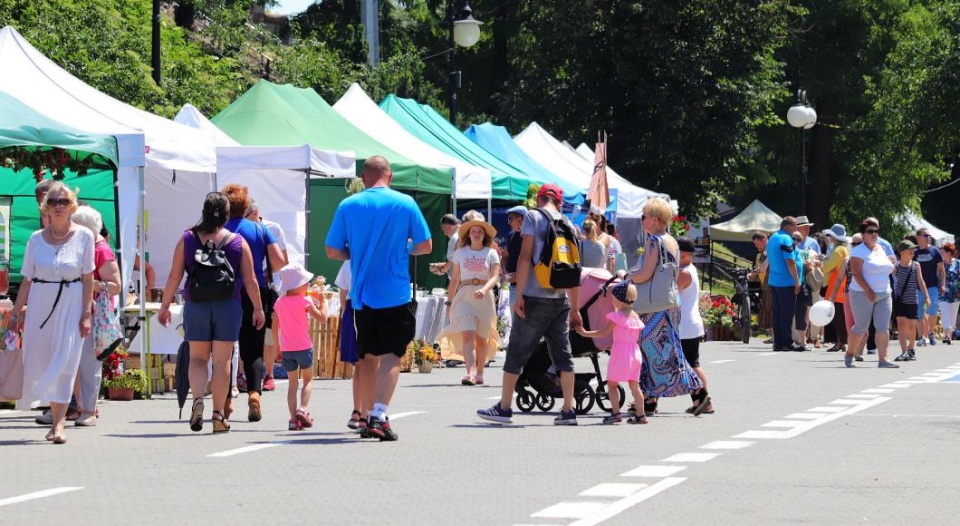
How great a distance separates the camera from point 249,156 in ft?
67.6

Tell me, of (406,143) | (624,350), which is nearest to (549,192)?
(624,350)

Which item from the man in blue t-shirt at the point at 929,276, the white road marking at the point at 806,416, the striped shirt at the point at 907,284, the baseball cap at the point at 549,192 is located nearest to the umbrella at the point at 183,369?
the baseball cap at the point at 549,192

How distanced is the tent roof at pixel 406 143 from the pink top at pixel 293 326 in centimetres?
1097

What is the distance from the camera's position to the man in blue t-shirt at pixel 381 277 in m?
12.2

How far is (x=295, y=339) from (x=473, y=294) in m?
5.36

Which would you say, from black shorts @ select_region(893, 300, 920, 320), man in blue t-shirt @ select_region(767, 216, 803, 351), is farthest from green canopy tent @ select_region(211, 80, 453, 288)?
black shorts @ select_region(893, 300, 920, 320)

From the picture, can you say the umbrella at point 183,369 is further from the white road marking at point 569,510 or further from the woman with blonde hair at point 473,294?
the woman with blonde hair at point 473,294

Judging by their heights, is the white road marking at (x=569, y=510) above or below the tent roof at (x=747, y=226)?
below

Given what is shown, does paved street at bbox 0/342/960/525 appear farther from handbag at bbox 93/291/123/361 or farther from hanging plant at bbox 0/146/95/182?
hanging plant at bbox 0/146/95/182

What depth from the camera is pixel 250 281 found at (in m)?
12.9

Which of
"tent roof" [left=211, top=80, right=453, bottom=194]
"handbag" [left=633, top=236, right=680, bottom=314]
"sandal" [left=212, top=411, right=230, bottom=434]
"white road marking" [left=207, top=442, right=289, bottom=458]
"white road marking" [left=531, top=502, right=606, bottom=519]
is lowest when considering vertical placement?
"white road marking" [left=531, top=502, right=606, bottom=519]

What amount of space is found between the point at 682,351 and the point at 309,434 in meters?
3.46

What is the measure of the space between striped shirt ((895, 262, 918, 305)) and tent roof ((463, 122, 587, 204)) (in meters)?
7.63

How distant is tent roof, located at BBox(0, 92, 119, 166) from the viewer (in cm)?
1533
